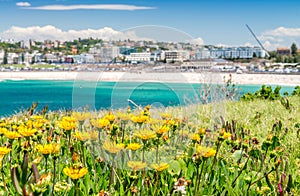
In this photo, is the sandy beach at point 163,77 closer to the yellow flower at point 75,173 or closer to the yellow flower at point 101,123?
the yellow flower at point 101,123

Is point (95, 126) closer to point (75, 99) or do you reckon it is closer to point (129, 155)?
point (129, 155)

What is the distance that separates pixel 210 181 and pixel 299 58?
5016 centimetres

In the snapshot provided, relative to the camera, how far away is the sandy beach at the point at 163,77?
7.57 feet

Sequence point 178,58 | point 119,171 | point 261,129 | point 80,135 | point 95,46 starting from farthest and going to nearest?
point 261,129 < point 178,58 < point 95,46 < point 119,171 < point 80,135

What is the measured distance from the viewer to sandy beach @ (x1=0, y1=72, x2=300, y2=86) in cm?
231

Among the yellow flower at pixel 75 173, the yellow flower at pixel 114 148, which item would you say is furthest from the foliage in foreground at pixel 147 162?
the yellow flower at pixel 75 173

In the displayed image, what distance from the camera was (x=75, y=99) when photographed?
2.18m

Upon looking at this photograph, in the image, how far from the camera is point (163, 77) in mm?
2422

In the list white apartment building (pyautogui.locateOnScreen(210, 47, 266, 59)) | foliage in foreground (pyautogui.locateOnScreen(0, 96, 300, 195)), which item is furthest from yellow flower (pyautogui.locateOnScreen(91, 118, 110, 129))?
white apartment building (pyautogui.locateOnScreen(210, 47, 266, 59))

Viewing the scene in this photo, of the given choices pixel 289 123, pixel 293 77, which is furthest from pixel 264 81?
pixel 289 123

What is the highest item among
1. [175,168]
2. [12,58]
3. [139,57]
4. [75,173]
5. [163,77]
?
[12,58]

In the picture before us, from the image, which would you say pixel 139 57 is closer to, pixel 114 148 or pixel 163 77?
pixel 163 77

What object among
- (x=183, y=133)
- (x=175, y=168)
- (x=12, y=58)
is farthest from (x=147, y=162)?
(x=12, y=58)

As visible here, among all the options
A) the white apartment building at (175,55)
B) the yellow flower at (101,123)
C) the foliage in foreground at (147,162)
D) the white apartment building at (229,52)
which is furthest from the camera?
the white apartment building at (229,52)
